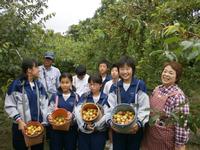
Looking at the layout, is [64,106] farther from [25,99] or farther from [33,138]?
[33,138]

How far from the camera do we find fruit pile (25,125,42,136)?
4353mm

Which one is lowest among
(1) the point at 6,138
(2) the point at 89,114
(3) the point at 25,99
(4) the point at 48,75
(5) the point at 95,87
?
(1) the point at 6,138

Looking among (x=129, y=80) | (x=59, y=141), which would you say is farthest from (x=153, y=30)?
(x=59, y=141)

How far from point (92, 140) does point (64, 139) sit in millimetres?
479

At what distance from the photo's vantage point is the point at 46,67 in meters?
6.48

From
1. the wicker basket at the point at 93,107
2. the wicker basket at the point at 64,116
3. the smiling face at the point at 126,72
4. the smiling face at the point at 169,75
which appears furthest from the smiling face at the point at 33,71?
the smiling face at the point at 169,75

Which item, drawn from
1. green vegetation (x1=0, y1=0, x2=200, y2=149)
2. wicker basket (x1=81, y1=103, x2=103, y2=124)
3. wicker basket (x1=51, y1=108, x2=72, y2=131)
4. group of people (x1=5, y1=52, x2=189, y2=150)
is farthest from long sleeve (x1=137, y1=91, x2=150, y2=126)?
wicker basket (x1=51, y1=108, x2=72, y2=131)

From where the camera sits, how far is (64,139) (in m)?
4.90

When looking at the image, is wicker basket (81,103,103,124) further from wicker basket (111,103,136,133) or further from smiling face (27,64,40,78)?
smiling face (27,64,40,78)

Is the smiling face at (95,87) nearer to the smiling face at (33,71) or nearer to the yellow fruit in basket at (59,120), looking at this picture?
the yellow fruit in basket at (59,120)

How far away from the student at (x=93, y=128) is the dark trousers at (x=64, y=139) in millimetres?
210

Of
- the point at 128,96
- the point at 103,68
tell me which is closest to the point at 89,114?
the point at 128,96

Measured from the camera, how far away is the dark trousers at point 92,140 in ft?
15.0

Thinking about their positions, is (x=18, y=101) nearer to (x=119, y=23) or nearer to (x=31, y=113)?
(x=31, y=113)
